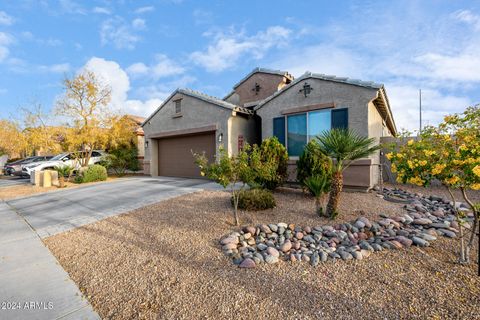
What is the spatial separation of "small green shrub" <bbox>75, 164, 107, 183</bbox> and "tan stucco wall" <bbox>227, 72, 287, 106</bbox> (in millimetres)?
9718

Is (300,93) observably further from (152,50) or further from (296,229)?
(152,50)

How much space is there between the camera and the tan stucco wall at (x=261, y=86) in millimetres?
12899

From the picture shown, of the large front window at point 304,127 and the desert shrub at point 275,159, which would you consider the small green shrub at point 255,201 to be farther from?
the large front window at point 304,127

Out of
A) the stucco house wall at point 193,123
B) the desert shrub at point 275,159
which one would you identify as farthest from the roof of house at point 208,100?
the desert shrub at point 275,159

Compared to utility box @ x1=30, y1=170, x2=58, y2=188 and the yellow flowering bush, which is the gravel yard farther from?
utility box @ x1=30, y1=170, x2=58, y2=188

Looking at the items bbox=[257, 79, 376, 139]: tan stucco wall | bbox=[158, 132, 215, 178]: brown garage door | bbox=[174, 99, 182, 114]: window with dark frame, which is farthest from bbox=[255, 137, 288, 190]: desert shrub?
bbox=[174, 99, 182, 114]: window with dark frame

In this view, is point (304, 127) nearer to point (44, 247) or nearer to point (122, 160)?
point (44, 247)

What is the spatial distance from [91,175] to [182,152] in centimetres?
528

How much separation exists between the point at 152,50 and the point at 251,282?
11.4 meters

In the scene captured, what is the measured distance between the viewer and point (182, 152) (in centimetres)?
1277

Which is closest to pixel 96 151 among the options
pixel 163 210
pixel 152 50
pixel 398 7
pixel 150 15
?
pixel 152 50

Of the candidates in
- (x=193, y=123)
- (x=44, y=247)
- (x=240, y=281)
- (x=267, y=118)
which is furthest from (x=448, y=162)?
(x=193, y=123)

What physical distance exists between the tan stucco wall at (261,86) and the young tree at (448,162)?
10013 mm

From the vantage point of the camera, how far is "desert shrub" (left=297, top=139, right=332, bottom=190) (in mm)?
6449
